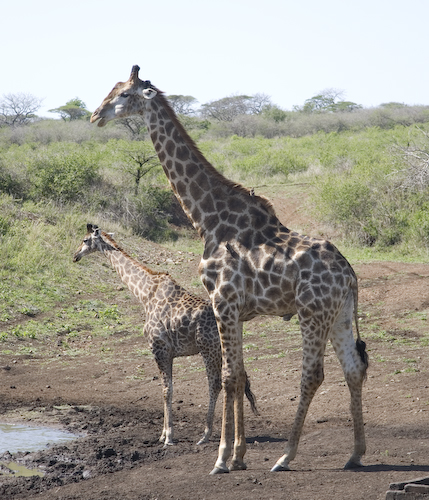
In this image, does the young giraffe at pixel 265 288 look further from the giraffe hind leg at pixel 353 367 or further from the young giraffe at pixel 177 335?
the young giraffe at pixel 177 335

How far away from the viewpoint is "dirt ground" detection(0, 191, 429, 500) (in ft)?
19.4

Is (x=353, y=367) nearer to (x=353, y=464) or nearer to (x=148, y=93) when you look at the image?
(x=353, y=464)

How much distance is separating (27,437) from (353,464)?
4.20 metres

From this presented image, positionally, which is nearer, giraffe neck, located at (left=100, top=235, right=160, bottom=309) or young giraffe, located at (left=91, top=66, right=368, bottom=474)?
young giraffe, located at (left=91, top=66, right=368, bottom=474)

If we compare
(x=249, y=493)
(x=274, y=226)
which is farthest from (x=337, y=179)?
(x=249, y=493)

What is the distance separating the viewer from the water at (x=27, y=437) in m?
7.84

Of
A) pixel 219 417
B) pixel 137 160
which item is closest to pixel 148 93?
pixel 219 417

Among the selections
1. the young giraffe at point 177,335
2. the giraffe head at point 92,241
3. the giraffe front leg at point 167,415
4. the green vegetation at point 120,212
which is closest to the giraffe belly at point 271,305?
the young giraffe at point 177,335

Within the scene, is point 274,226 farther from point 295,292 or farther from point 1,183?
point 1,183

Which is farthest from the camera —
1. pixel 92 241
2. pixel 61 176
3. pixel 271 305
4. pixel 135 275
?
pixel 61 176

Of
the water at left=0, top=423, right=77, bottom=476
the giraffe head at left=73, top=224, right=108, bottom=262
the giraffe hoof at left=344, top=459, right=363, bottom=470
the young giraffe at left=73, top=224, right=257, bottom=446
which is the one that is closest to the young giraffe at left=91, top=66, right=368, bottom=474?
the giraffe hoof at left=344, top=459, right=363, bottom=470

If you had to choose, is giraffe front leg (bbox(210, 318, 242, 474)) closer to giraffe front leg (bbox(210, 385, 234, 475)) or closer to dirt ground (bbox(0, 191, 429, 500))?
giraffe front leg (bbox(210, 385, 234, 475))

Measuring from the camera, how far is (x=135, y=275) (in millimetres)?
9477

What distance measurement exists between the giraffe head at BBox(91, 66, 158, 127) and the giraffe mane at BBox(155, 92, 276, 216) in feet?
0.56
